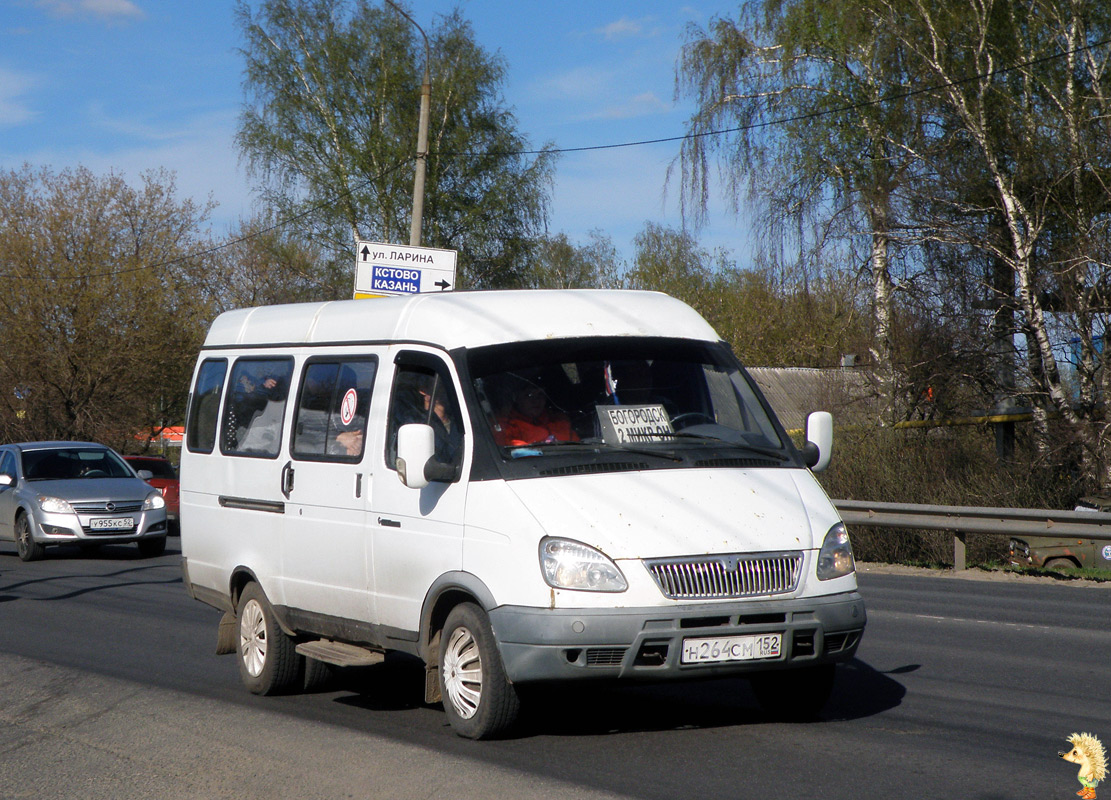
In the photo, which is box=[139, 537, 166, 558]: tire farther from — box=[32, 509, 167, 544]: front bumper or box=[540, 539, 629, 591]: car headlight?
box=[540, 539, 629, 591]: car headlight

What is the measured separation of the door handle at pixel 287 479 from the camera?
766cm

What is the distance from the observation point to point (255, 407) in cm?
837

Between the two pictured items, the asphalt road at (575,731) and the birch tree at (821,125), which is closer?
the asphalt road at (575,731)

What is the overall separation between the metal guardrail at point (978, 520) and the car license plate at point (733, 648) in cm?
1006

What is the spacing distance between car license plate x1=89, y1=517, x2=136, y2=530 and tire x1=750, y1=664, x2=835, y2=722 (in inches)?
558

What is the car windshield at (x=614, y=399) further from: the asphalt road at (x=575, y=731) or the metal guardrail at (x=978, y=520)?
the metal guardrail at (x=978, y=520)

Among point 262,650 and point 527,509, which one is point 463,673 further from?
point 262,650

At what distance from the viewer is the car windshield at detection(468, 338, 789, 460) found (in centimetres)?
648

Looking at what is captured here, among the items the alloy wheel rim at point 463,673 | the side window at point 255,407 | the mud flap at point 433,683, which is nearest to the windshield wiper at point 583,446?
the alloy wheel rim at point 463,673

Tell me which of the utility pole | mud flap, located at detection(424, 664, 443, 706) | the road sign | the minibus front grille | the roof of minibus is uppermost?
the utility pole

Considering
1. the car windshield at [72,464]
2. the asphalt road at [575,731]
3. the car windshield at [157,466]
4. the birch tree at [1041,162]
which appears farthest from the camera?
the car windshield at [157,466]

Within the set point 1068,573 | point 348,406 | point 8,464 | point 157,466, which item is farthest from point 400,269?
point 348,406

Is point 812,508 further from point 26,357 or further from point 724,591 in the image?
point 26,357

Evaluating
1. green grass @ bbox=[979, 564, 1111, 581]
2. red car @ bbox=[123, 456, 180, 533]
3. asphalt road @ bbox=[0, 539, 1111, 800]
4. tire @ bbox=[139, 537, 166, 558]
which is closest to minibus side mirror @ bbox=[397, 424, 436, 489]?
asphalt road @ bbox=[0, 539, 1111, 800]
